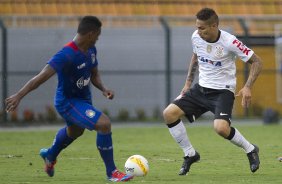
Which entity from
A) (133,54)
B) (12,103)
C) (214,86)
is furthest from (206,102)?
(133,54)

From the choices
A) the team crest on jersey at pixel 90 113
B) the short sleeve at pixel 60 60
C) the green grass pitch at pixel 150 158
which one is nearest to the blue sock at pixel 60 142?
the green grass pitch at pixel 150 158

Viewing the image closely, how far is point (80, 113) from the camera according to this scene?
1009cm

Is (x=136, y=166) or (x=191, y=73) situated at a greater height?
(x=191, y=73)

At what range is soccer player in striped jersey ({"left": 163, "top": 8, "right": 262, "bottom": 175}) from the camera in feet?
35.7

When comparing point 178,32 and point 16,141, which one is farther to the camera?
point 178,32

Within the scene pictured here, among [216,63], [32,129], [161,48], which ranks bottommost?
[32,129]

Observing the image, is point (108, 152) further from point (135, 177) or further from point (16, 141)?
point (16, 141)

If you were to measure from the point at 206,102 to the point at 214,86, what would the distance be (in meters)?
0.25

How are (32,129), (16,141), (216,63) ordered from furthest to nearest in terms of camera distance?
(32,129) < (16,141) < (216,63)

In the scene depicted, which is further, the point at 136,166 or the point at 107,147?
the point at 136,166

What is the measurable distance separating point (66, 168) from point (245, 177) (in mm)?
2812

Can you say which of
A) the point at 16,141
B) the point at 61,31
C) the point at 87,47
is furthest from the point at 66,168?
the point at 61,31

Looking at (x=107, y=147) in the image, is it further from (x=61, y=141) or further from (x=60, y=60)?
(x=60, y=60)

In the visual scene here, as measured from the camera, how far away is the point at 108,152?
10.0m
